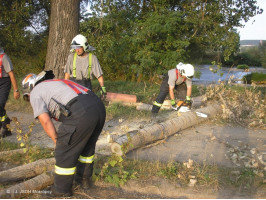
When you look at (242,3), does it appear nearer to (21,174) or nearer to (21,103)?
(21,103)

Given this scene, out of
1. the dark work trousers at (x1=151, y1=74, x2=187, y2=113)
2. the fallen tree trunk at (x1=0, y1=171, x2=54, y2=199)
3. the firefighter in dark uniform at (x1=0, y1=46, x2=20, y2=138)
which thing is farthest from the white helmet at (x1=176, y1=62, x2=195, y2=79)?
the fallen tree trunk at (x1=0, y1=171, x2=54, y2=199)

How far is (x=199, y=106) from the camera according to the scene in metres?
8.22

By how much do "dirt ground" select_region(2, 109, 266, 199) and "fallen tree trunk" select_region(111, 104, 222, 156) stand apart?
0.40 feet

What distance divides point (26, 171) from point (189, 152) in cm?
271

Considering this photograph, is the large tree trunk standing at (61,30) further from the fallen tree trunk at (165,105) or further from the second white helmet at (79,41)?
the second white helmet at (79,41)

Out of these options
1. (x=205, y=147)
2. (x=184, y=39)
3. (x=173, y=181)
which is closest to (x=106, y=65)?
(x=184, y=39)

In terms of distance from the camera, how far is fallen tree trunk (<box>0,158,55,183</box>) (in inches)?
141

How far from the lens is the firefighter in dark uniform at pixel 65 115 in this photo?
3.01 meters

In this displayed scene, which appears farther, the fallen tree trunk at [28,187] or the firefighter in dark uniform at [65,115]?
the fallen tree trunk at [28,187]

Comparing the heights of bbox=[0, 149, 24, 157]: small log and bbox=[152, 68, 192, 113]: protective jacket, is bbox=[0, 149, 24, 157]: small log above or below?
below

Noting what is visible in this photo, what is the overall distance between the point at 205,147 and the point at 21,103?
5.53 m

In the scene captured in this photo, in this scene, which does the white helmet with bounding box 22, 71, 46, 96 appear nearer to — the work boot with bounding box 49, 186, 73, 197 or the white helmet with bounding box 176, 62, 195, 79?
the work boot with bounding box 49, 186, 73, 197

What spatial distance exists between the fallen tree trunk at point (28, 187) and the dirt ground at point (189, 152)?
0.49 ft

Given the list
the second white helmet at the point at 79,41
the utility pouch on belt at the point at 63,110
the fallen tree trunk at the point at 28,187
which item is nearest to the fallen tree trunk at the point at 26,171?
the fallen tree trunk at the point at 28,187
